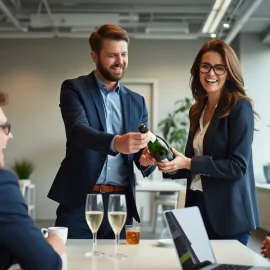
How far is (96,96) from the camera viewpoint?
2344 millimetres

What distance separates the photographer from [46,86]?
29.3 feet

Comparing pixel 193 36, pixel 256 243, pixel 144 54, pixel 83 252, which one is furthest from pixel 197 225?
pixel 144 54

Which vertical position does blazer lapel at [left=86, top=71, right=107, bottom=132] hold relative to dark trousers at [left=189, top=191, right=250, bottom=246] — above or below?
above

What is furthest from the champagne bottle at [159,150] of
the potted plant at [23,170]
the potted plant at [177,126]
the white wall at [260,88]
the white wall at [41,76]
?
the white wall at [41,76]

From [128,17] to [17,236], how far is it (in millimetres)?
7099

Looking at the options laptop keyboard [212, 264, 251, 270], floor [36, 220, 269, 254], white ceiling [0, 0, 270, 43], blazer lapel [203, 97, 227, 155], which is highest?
white ceiling [0, 0, 270, 43]

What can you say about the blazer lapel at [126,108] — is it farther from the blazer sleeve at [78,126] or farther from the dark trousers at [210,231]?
the dark trousers at [210,231]

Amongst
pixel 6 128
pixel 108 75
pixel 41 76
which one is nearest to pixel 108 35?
pixel 108 75

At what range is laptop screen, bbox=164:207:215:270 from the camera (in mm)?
1379

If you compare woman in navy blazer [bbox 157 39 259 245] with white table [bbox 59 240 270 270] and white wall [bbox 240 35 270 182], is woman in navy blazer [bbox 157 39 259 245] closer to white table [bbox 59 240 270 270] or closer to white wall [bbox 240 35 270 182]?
white table [bbox 59 240 270 270]

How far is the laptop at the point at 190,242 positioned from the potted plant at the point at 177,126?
676cm

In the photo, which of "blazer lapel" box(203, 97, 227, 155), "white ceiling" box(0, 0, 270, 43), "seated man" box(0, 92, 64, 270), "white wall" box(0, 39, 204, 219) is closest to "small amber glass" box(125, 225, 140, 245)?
"blazer lapel" box(203, 97, 227, 155)

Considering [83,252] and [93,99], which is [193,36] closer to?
[93,99]

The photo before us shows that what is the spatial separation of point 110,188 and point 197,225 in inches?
29.9
